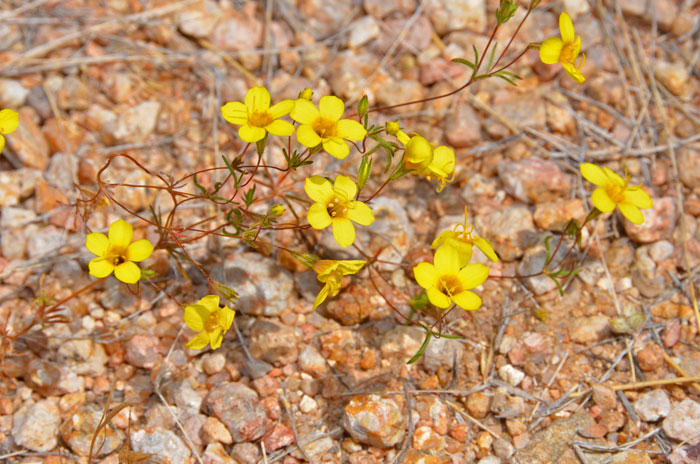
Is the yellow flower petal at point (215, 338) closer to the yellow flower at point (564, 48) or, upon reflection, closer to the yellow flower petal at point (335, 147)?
the yellow flower petal at point (335, 147)

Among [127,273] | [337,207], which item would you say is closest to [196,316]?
[127,273]

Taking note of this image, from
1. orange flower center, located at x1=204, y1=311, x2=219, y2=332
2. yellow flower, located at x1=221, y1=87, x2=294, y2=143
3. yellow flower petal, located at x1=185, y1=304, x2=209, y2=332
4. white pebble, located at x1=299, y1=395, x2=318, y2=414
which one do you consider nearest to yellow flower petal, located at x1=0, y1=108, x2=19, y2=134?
yellow flower, located at x1=221, y1=87, x2=294, y2=143

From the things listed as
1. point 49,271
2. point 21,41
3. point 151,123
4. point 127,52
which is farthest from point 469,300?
point 21,41

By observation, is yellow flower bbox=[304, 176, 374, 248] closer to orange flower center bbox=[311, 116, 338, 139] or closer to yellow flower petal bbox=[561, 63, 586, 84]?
orange flower center bbox=[311, 116, 338, 139]

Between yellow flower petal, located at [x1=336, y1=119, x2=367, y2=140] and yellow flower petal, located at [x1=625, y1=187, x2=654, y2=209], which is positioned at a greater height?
yellow flower petal, located at [x1=336, y1=119, x2=367, y2=140]

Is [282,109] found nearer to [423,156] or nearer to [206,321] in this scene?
[423,156]

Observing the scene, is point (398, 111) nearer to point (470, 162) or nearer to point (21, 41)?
point (470, 162)

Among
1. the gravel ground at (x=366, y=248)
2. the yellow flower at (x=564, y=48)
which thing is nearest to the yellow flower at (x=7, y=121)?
the gravel ground at (x=366, y=248)
